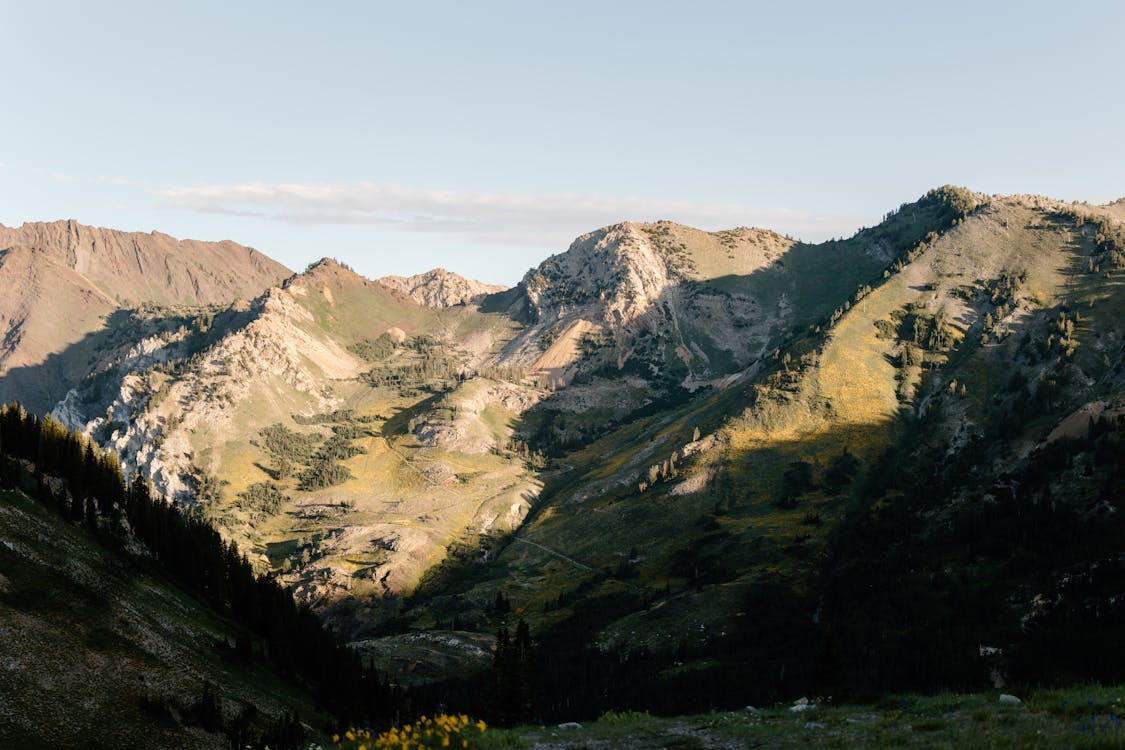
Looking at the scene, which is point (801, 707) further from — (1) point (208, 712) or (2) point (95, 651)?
(2) point (95, 651)

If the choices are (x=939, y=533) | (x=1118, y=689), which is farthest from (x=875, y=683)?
(x=1118, y=689)

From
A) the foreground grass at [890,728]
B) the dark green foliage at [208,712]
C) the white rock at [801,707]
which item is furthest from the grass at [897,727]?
the dark green foliage at [208,712]

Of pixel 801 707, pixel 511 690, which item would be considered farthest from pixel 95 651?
pixel 801 707

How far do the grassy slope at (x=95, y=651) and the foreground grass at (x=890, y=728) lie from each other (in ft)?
67.1

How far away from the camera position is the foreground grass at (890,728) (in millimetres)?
22484

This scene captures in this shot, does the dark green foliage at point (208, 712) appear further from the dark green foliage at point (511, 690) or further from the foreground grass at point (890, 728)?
the dark green foliage at point (511, 690)

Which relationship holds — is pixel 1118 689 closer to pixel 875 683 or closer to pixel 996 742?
pixel 996 742

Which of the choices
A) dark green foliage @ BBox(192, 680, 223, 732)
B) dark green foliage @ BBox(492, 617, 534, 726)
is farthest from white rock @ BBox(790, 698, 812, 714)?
dark green foliage @ BBox(492, 617, 534, 726)

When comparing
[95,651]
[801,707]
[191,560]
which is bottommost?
[191,560]

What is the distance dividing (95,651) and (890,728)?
145 ft

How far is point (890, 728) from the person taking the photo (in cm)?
2714

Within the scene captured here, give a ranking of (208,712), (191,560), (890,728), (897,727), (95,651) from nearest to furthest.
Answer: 1. (890,728)
2. (897,727)
3. (95,651)
4. (208,712)
5. (191,560)

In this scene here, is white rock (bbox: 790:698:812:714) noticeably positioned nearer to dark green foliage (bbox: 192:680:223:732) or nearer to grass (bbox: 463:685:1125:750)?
grass (bbox: 463:685:1125:750)

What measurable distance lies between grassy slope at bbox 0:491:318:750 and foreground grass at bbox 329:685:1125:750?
67.1 feet
